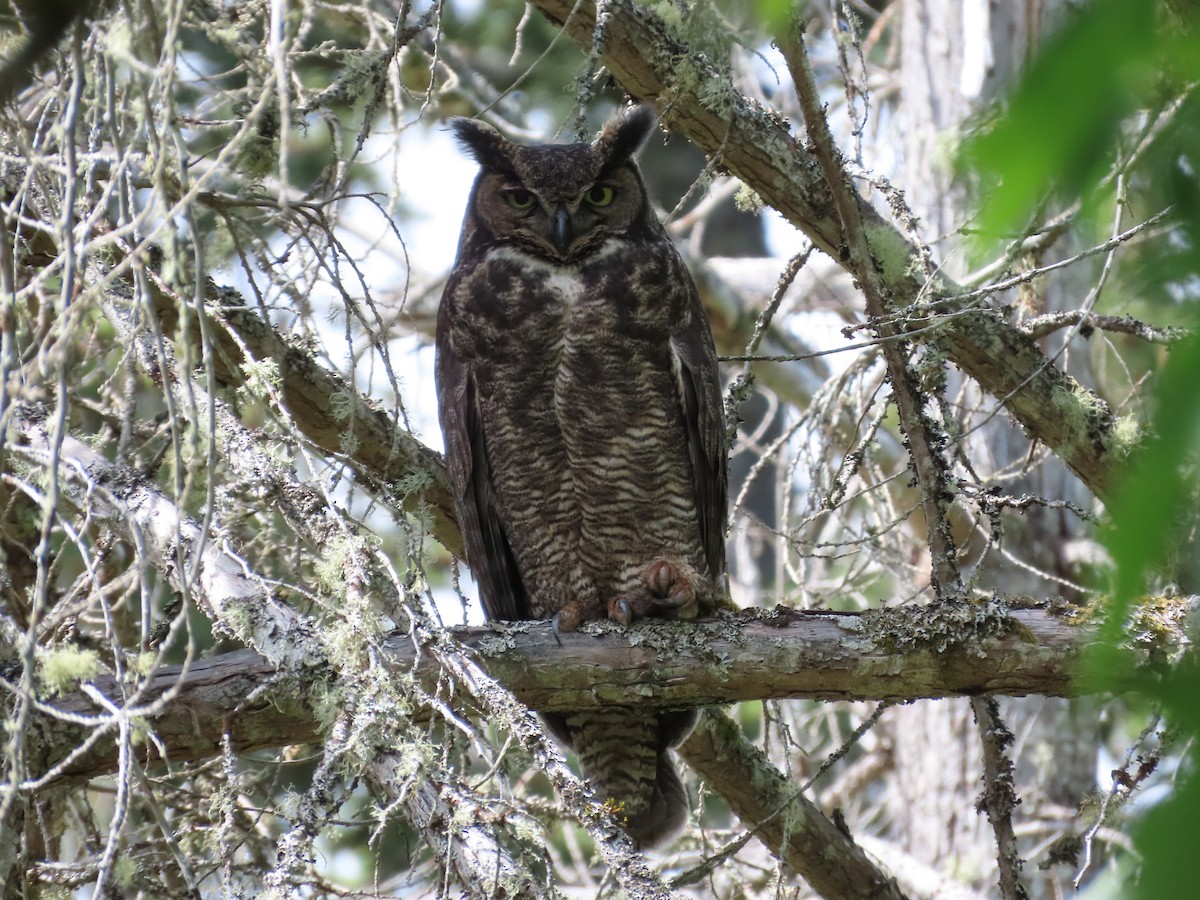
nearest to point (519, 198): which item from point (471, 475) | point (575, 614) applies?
point (471, 475)

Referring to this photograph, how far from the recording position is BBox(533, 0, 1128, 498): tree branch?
3.16 metres

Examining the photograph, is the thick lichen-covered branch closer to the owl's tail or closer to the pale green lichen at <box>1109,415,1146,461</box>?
the owl's tail

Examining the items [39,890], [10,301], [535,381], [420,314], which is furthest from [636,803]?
[420,314]

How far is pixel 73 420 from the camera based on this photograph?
11.1ft

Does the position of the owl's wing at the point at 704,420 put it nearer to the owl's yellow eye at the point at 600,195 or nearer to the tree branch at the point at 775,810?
the owl's yellow eye at the point at 600,195

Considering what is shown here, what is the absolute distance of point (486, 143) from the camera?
385 centimetres

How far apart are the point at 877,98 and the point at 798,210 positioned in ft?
9.65

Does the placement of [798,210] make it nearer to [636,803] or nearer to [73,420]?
[636,803]

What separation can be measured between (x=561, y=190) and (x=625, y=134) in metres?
0.27

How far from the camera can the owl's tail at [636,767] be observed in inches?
143

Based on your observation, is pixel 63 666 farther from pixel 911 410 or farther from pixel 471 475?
pixel 911 410

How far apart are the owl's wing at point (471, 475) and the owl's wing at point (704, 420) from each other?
65 centimetres

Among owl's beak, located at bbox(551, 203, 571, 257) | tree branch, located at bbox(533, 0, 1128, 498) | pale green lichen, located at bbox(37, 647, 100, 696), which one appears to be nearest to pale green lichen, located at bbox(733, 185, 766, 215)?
tree branch, located at bbox(533, 0, 1128, 498)

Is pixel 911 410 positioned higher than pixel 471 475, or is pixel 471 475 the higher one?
→ pixel 471 475
